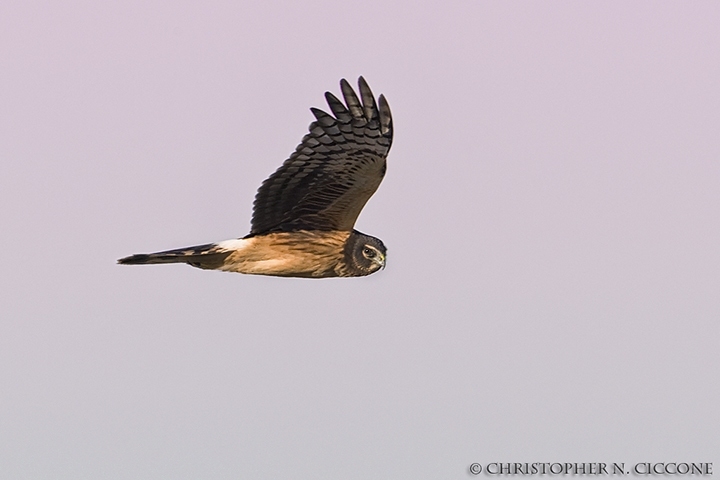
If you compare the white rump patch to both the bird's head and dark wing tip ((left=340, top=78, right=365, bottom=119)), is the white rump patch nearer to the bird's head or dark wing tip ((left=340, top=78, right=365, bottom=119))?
the bird's head

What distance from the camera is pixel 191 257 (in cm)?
1527

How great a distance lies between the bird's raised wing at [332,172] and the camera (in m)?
14.7

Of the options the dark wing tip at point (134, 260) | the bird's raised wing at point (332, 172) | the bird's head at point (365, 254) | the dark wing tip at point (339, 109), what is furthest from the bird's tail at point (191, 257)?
the dark wing tip at point (339, 109)

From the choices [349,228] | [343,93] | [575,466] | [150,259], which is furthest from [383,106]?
[575,466]

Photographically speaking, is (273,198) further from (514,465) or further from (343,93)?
(514,465)

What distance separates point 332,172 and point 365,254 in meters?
1.04

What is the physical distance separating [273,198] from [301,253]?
66cm

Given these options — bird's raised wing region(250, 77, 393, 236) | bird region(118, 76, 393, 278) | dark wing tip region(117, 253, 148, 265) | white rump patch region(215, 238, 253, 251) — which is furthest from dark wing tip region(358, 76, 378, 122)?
dark wing tip region(117, 253, 148, 265)

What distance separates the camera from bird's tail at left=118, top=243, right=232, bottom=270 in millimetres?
14891

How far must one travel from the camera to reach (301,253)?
Answer: 615 inches

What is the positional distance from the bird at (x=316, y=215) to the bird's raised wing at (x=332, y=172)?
1cm

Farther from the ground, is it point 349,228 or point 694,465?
point 349,228

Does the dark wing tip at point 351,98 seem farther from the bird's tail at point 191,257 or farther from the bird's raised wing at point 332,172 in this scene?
the bird's tail at point 191,257

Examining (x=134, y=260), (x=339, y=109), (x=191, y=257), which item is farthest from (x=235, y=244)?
(x=339, y=109)
